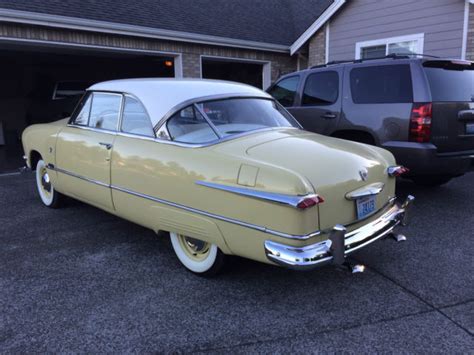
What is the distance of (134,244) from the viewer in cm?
428

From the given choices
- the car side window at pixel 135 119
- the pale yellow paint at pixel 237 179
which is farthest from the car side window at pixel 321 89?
the car side window at pixel 135 119

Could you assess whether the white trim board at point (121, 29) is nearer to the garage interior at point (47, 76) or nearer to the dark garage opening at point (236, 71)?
the dark garage opening at point (236, 71)

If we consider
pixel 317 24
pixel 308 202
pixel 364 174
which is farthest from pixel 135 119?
pixel 317 24

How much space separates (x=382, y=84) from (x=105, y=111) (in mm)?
3569

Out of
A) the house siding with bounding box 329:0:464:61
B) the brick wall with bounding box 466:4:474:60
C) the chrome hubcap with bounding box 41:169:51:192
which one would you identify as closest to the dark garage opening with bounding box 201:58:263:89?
the house siding with bounding box 329:0:464:61

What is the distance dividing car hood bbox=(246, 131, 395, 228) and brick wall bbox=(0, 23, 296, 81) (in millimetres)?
6823

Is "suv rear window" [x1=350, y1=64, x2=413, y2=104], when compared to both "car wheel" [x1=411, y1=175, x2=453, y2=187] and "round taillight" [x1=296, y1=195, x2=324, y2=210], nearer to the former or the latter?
"car wheel" [x1=411, y1=175, x2=453, y2=187]

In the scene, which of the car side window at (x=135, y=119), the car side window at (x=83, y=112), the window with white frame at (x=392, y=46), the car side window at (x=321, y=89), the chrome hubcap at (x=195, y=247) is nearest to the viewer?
the chrome hubcap at (x=195, y=247)

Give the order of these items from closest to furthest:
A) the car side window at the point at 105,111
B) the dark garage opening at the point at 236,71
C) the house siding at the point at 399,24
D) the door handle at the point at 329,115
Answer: the car side window at the point at 105,111
the door handle at the point at 329,115
the house siding at the point at 399,24
the dark garage opening at the point at 236,71

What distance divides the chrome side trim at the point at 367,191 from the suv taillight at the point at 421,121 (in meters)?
1.82

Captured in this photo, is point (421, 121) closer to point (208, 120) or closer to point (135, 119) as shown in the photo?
point (208, 120)

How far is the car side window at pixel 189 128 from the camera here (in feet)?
11.2

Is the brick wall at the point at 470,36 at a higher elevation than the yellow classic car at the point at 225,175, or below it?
higher

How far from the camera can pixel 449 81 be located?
4980 millimetres
